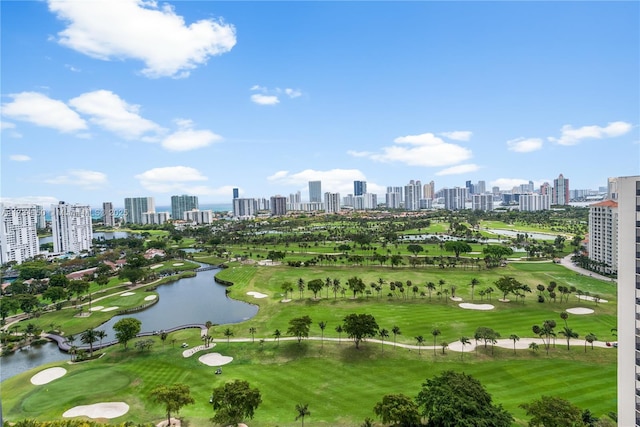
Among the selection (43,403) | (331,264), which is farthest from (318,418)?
(331,264)

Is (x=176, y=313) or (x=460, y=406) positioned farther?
(x=176, y=313)

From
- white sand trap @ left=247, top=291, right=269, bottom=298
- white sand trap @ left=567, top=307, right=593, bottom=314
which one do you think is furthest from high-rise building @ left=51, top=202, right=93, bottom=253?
white sand trap @ left=567, top=307, right=593, bottom=314


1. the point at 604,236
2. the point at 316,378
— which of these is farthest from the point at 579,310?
the point at 316,378

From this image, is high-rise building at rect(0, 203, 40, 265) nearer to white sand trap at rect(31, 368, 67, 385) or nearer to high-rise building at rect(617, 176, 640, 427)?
white sand trap at rect(31, 368, 67, 385)

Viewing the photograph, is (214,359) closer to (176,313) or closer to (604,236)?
(176,313)

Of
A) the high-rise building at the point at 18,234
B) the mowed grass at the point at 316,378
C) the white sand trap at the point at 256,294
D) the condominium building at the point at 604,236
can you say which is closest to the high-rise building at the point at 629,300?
the mowed grass at the point at 316,378

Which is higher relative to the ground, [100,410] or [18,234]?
[18,234]
